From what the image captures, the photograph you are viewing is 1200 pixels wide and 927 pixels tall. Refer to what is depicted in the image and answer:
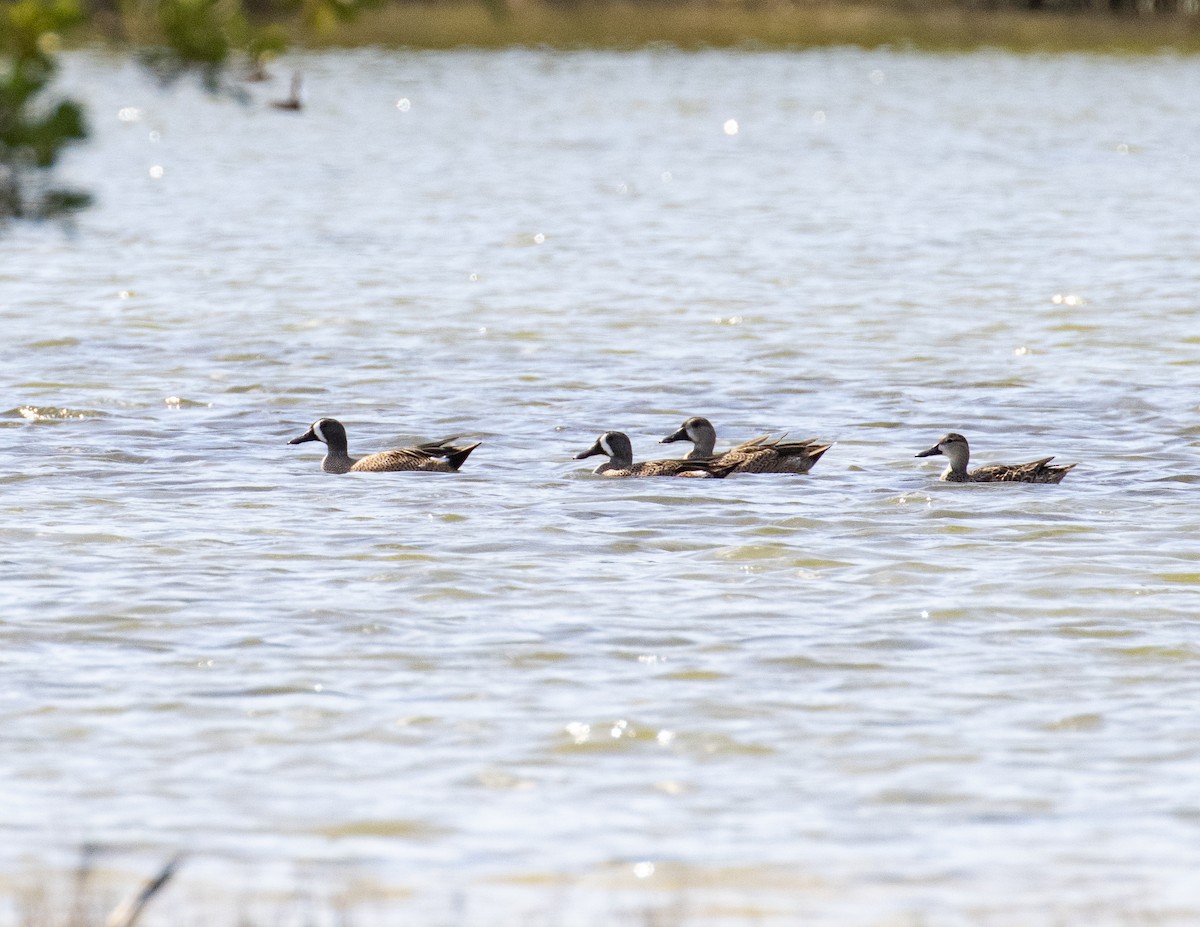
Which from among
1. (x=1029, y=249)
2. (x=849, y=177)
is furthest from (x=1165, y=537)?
(x=849, y=177)

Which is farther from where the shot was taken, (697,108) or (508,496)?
(697,108)

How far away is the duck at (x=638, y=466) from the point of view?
1497 centimetres

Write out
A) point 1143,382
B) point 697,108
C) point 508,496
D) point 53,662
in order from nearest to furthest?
point 53,662 → point 508,496 → point 1143,382 → point 697,108

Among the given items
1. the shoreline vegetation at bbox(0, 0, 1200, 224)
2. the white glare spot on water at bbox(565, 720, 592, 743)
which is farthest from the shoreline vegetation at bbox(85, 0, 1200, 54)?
the white glare spot on water at bbox(565, 720, 592, 743)

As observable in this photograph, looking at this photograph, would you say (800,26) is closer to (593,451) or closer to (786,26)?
(786,26)

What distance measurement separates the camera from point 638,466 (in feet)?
49.6

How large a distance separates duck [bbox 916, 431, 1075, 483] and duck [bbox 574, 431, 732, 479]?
1.52 m

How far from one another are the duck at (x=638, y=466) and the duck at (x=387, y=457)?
913 millimetres

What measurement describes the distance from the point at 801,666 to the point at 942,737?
1229mm

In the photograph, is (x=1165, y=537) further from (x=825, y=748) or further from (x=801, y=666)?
(x=825, y=748)

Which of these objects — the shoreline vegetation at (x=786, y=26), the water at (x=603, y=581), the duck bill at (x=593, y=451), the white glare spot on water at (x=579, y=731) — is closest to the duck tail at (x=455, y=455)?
the water at (x=603, y=581)

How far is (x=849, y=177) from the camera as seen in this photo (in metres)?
38.5

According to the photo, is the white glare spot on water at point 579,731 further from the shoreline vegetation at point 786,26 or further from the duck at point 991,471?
the shoreline vegetation at point 786,26

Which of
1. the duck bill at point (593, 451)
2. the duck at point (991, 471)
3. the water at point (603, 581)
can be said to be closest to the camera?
the water at point (603, 581)
